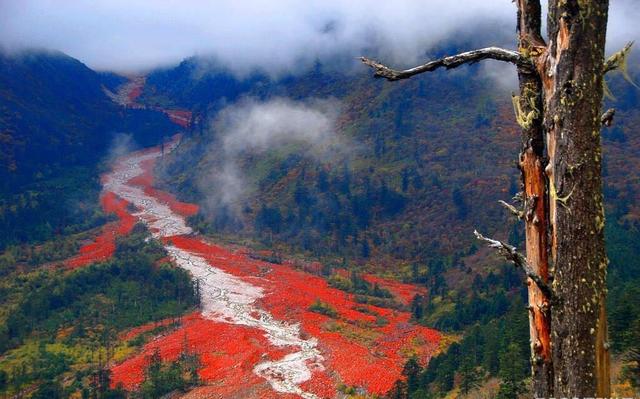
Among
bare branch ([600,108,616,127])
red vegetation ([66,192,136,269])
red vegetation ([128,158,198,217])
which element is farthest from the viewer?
red vegetation ([128,158,198,217])

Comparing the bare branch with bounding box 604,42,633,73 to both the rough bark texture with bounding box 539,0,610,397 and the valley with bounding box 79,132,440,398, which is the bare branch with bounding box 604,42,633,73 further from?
the valley with bounding box 79,132,440,398

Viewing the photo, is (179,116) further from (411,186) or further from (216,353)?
(216,353)

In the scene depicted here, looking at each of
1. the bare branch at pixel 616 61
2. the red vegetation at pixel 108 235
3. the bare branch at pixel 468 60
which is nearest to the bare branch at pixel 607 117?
the bare branch at pixel 616 61

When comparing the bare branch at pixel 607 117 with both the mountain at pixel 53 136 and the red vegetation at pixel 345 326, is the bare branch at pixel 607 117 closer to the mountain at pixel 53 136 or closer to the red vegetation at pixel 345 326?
the red vegetation at pixel 345 326

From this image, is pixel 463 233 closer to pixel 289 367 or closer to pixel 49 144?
pixel 289 367

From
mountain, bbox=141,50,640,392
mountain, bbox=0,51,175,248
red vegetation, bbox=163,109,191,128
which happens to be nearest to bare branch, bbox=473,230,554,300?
mountain, bbox=141,50,640,392
